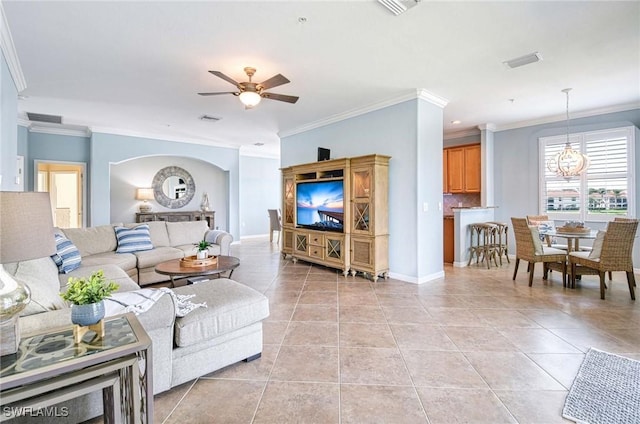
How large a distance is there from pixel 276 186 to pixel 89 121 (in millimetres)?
5347

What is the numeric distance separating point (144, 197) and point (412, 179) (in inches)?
251

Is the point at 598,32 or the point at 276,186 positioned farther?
the point at 276,186

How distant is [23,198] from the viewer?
1.22 m

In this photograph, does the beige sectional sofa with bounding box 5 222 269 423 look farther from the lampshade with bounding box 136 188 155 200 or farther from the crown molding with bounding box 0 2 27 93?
the lampshade with bounding box 136 188 155 200

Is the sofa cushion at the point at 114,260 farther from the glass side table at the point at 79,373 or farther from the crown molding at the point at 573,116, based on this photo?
the crown molding at the point at 573,116

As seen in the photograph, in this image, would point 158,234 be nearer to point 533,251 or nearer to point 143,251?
point 143,251

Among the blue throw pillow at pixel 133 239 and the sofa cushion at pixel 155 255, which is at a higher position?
the blue throw pillow at pixel 133 239

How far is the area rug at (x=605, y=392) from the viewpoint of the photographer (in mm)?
1664

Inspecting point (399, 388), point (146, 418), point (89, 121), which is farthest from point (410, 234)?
point (89, 121)

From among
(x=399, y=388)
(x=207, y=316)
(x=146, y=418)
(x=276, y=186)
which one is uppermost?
(x=276, y=186)

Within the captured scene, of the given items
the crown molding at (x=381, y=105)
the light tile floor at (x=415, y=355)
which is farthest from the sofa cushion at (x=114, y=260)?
the crown molding at (x=381, y=105)

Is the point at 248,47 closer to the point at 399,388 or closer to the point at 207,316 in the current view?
the point at 207,316

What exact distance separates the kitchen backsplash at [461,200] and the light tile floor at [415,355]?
2.86 m

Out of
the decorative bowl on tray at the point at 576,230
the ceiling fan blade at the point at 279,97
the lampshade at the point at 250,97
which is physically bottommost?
the decorative bowl on tray at the point at 576,230
